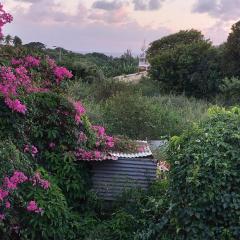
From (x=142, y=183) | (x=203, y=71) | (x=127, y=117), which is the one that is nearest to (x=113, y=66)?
(x=203, y=71)

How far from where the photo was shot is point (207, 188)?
571cm

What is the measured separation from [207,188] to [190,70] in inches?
755

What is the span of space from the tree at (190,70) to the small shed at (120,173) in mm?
15886

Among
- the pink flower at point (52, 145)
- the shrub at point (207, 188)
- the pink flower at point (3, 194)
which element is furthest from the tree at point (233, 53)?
the pink flower at point (3, 194)

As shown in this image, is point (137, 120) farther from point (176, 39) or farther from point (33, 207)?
point (176, 39)

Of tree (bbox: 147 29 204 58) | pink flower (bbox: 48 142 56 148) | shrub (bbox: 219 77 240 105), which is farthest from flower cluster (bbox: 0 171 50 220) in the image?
tree (bbox: 147 29 204 58)

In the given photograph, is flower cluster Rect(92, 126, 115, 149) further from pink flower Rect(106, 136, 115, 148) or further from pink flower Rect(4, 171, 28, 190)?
pink flower Rect(4, 171, 28, 190)

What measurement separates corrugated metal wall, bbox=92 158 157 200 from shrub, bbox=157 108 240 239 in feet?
4.78

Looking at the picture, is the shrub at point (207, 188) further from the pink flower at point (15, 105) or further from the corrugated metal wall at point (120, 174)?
the pink flower at point (15, 105)

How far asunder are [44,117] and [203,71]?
1749 cm

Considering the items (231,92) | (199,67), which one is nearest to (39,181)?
(231,92)

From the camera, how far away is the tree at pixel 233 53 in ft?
74.3

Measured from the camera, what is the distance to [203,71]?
23922mm

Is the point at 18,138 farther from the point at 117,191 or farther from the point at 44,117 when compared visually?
the point at 117,191
